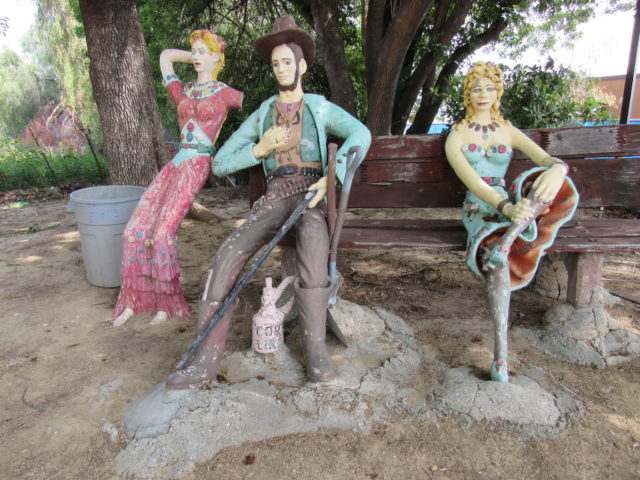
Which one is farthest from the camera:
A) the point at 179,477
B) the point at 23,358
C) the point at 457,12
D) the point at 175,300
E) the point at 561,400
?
the point at 457,12

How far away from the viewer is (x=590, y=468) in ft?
6.15

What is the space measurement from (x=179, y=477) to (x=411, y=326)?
172cm

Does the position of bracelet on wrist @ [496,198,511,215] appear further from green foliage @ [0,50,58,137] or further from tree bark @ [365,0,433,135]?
green foliage @ [0,50,58,137]

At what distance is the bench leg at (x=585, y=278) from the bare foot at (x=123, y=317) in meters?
2.88

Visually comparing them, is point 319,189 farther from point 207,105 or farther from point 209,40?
point 209,40

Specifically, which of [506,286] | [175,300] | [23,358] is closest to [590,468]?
[506,286]

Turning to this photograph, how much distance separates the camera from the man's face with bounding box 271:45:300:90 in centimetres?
→ 265

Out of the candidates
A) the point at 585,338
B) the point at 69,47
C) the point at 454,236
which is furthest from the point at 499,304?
the point at 69,47

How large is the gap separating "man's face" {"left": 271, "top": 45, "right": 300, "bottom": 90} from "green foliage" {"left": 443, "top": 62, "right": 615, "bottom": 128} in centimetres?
355

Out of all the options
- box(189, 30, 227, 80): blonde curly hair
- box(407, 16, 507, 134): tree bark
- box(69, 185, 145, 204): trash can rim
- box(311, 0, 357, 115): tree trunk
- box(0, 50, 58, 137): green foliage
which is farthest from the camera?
box(0, 50, 58, 137): green foliage

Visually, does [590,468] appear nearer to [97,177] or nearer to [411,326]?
[411,326]

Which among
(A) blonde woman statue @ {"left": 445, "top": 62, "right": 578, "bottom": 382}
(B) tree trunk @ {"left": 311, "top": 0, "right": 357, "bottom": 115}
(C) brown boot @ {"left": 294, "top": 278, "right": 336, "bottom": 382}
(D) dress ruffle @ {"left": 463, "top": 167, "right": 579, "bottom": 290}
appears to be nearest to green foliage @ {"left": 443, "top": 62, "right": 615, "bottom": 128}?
(B) tree trunk @ {"left": 311, "top": 0, "right": 357, "bottom": 115}

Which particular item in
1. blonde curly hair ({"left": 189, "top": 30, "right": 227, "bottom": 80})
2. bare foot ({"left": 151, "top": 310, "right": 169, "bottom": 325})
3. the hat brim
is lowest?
bare foot ({"left": 151, "top": 310, "right": 169, "bottom": 325})

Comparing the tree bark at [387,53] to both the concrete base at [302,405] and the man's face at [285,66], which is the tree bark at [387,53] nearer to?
the man's face at [285,66]
